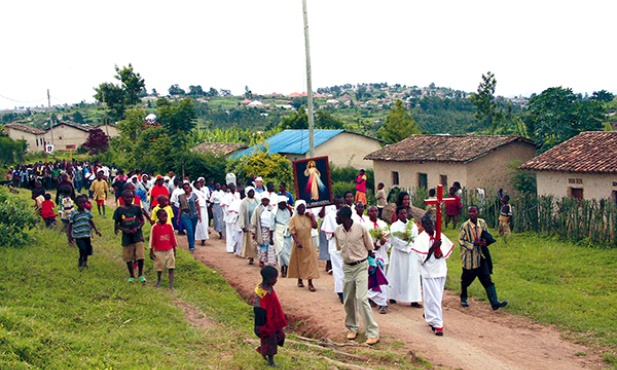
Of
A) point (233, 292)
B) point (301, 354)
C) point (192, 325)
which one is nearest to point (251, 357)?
point (301, 354)

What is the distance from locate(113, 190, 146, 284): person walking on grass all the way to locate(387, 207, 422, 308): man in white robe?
14.1 feet

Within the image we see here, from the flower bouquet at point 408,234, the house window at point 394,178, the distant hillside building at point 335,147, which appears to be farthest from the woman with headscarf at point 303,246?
the distant hillside building at point 335,147

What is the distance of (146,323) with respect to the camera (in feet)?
31.6

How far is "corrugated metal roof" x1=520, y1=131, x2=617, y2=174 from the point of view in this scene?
20.4 meters

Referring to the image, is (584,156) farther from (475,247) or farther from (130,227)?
(130,227)

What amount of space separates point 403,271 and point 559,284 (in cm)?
446

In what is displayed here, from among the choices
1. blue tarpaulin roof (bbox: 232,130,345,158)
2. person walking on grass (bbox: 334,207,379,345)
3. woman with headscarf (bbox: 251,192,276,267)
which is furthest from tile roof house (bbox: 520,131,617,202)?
blue tarpaulin roof (bbox: 232,130,345,158)

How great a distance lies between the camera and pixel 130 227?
11.7 metres

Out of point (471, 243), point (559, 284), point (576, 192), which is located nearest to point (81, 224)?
point (471, 243)

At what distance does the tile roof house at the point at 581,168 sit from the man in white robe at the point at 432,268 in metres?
11.7

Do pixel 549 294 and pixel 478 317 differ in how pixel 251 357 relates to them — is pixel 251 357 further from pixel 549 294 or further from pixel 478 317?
pixel 549 294

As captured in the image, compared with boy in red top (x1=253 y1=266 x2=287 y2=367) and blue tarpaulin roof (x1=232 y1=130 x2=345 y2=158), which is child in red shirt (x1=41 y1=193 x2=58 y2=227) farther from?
blue tarpaulin roof (x1=232 y1=130 x2=345 y2=158)

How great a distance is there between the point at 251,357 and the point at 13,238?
308 inches

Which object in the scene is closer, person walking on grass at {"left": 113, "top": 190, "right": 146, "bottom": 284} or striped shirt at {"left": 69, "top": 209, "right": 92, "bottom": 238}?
person walking on grass at {"left": 113, "top": 190, "right": 146, "bottom": 284}
